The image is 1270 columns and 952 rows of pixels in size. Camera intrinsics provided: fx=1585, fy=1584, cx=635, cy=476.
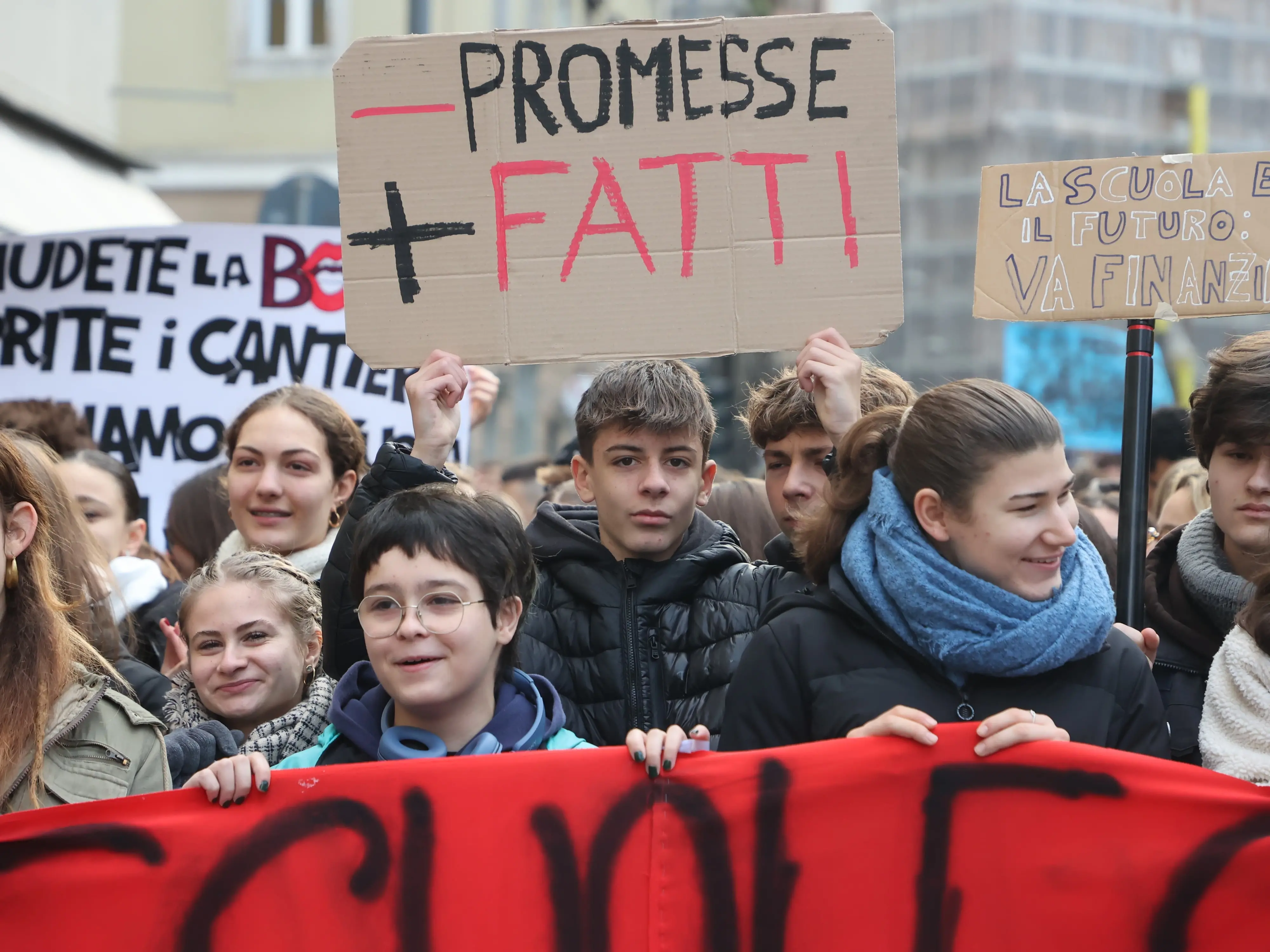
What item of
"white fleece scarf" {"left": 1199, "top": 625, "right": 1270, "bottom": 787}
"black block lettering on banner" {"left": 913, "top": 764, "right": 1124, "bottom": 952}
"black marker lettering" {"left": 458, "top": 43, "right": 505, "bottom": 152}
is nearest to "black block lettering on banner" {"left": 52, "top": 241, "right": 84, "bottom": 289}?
"black marker lettering" {"left": 458, "top": 43, "right": 505, "bottom": 152}

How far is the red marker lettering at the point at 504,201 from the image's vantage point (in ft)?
10.3

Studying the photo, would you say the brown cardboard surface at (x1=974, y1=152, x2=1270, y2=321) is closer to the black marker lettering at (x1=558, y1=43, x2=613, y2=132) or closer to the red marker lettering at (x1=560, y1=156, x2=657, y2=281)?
the red marker lettering at (x1=560, y1=156, x2=657, y2=281)

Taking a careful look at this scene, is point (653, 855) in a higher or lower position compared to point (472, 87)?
lower

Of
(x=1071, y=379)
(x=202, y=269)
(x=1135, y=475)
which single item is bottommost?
(x=1135, y=475)

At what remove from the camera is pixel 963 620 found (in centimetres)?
244

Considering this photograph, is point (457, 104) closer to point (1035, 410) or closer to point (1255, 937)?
point (1035, 410)

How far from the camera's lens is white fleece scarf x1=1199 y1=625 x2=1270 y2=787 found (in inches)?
96.4

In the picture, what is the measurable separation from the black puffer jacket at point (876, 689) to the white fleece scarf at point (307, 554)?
1.44 metres

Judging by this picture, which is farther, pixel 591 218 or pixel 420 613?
pixel 591 218

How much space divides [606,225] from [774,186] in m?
0.34

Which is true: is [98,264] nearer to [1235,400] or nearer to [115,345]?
[115,345]

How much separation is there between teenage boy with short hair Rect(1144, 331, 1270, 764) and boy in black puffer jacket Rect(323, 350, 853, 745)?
28.4 inches

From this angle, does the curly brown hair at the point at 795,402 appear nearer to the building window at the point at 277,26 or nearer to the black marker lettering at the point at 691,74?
the black marker lettering at the point at 691,74

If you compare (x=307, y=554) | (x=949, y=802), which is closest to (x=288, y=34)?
(x=307, y=554)
